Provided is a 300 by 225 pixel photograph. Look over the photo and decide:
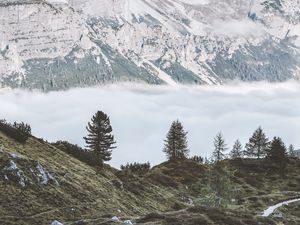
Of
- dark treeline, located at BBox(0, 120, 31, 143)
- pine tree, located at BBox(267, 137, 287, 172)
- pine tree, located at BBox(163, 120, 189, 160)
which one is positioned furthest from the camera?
pine tree, located at BBox(267, 137, 287, 172)

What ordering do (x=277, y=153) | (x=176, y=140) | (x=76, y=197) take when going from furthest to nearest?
(x=277, y=153) → (x=176, y=140) → (x=76, y=197)

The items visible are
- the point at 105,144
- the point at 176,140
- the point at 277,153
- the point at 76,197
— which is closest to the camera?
the point at 76,197

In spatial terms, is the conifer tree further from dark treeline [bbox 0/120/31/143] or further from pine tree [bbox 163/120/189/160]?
dark treeline [bbox 0/120/31/143]

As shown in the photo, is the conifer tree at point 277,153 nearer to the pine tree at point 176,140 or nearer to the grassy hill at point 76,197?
the pine tree at point 176,140

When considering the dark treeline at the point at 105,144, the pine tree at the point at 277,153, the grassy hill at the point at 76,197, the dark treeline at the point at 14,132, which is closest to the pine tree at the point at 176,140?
the dark treeline at the point at 105,144

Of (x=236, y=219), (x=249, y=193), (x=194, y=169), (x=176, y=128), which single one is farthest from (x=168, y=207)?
(x=176, y=128)

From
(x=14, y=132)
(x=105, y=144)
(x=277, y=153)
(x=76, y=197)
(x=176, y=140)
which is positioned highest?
(x=176, y=140)

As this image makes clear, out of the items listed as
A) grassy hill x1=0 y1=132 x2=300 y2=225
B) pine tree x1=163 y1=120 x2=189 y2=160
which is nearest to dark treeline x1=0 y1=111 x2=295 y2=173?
pine tree x1=163 y1=120 x2=189 y2=160

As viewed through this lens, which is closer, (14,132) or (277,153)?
(14,132)

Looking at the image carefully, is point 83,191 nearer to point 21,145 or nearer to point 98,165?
point 21,145

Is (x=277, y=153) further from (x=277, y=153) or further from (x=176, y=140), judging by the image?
(x=176, y=140)

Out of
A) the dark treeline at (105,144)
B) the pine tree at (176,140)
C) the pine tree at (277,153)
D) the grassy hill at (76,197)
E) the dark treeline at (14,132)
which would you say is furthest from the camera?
the pine tree at (277,153)

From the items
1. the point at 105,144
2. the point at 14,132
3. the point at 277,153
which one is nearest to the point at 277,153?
the point at 277,153

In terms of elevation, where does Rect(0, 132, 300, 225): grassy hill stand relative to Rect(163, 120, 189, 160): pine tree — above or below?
below
